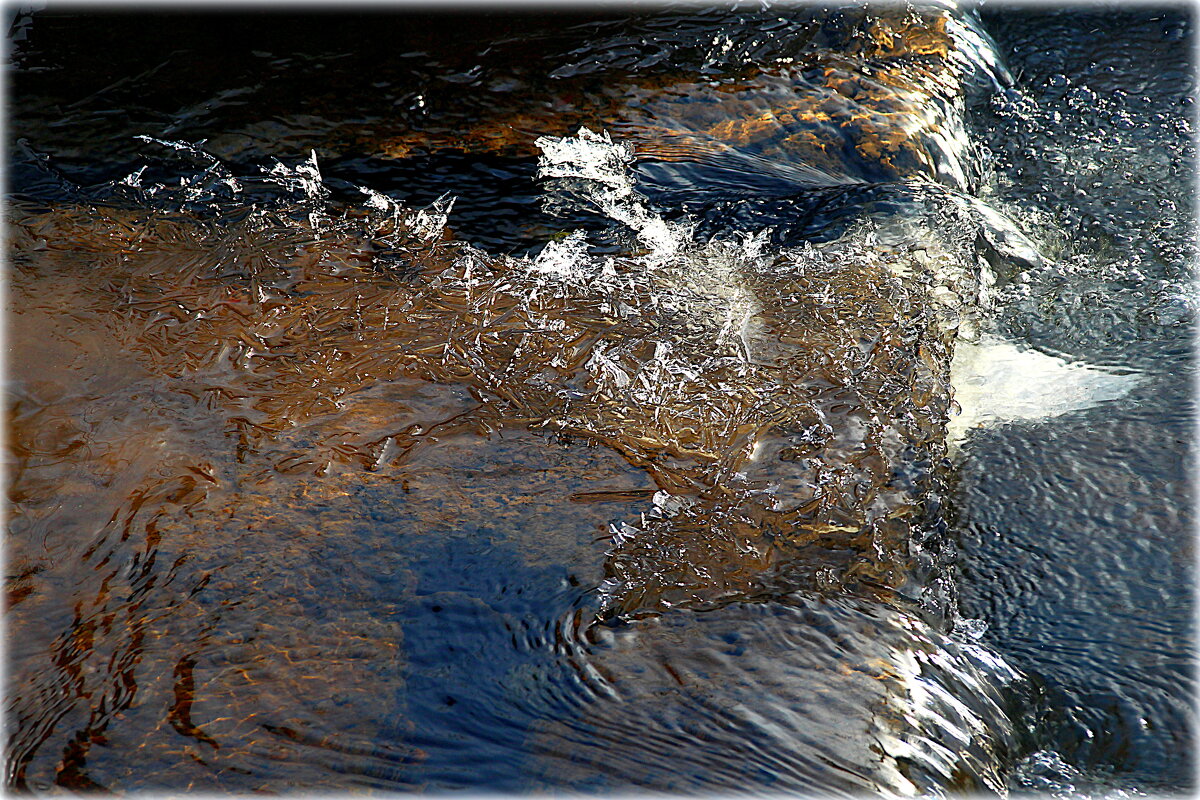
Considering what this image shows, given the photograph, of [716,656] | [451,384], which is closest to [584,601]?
[716,656]

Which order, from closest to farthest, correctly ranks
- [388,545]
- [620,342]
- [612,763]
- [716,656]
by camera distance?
[612,763]
[716,656]
[388,545]
[620,342]

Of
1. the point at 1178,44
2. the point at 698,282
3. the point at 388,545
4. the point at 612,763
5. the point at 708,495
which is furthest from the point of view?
the point at 1178,44

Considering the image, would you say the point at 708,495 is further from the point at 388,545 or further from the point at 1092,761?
the point at 1092,761

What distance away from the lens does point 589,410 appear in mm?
2656

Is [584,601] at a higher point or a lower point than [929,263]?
lower

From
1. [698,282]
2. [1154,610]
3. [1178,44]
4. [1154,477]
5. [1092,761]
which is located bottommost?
[1092,761]

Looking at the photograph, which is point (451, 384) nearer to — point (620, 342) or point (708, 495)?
point (620, 342)

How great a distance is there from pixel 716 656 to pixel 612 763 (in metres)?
0.37

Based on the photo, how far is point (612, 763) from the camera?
1789mm

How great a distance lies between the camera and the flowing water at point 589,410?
6.27 feet

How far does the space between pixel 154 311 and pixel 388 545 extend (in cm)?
129

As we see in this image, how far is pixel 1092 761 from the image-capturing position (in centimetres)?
203

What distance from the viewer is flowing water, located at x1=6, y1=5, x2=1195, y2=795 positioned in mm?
1910

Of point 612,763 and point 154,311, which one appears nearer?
point 612,763
